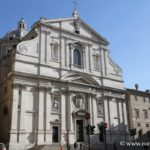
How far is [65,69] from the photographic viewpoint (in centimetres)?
3059

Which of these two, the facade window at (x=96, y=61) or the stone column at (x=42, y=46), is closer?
the stone column at (x=42, y=46)

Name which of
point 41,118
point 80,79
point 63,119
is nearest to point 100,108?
point 80,79

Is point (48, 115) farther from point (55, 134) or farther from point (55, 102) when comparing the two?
point (55, 134)

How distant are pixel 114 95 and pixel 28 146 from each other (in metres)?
13.9

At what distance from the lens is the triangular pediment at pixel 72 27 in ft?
104

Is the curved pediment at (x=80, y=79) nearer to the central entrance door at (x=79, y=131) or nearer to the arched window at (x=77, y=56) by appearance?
the arched window at (x=77, y=56)

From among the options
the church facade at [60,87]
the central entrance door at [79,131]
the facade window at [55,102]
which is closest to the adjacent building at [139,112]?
the church facade at [60,87]

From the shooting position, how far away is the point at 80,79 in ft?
103

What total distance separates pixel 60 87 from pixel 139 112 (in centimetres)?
1648

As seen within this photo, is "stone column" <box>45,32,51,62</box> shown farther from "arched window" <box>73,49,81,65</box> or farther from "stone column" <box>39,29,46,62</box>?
"arched window" <box>73,49,81,65</box>

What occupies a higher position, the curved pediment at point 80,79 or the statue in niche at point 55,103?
the curved pediment at point 80,79

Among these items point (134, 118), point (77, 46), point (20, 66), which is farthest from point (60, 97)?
point (134, 118)

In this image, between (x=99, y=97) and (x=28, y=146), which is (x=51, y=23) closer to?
(x=99, y=97)

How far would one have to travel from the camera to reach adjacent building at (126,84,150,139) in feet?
127
